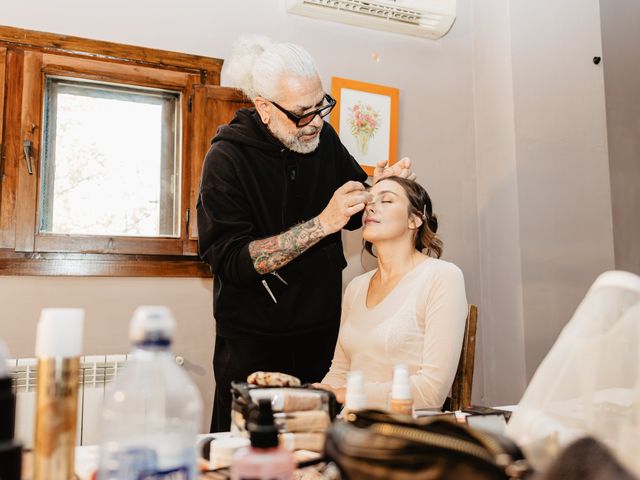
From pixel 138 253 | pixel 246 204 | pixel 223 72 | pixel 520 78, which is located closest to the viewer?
pixel 246 204

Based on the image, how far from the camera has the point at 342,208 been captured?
5.28ft

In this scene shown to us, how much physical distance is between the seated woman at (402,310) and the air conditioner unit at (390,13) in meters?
1.11

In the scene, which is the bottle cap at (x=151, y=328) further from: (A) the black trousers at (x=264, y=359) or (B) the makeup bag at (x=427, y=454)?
(A) the black trousers at (x=264, y=359)

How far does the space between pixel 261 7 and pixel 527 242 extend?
1558 mm

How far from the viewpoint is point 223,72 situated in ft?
7.75

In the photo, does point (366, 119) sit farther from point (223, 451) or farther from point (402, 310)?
point (223, 451)

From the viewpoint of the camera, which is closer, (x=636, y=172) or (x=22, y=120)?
(x=22, y=120)

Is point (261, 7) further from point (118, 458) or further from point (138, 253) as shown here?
point (118, 458)

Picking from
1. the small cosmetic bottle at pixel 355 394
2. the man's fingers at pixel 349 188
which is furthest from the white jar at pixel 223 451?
the man's fingers at pixel 349 188

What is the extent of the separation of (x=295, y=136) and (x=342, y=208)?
34 centimetres

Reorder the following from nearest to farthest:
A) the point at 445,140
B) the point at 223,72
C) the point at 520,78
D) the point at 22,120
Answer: the point at 22,120 → the point at 223,72 → the point at 520,78 → the point at 445,140

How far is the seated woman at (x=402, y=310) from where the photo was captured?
1.40 meters

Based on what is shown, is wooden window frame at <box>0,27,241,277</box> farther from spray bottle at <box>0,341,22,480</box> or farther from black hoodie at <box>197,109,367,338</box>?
spray bottle at <box>0,341,22,480</box>

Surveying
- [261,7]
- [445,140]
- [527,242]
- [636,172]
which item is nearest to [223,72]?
[261,7]
